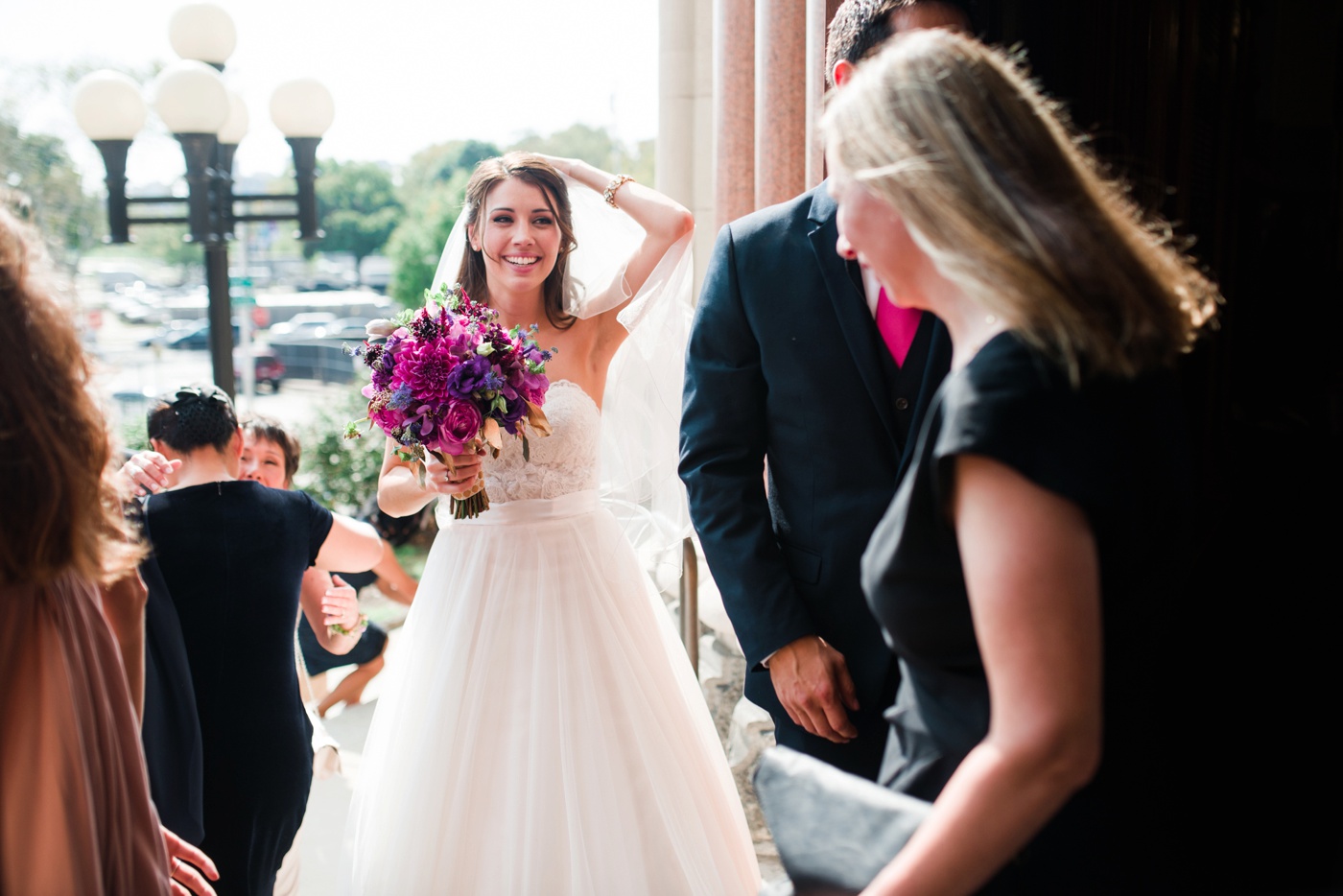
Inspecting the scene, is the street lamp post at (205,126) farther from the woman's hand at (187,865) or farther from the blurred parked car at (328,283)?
the blurred parked car at (328,283)

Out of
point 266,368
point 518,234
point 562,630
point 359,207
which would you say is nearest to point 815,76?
point 518,234

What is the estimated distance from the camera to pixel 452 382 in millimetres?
2830

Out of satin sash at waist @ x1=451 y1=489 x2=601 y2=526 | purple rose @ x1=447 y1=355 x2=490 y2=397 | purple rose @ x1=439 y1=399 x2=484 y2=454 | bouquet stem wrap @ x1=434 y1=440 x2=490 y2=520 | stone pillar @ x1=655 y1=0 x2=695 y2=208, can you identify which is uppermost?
stone pillar @ x1=655 y1=0 x2=695 y2=208

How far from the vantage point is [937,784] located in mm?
1340

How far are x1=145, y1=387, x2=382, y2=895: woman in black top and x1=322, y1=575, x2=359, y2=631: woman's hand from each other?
993 mm

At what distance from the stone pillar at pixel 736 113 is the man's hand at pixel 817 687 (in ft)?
9.75

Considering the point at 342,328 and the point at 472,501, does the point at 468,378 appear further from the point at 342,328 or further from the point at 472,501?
the point at 342,328

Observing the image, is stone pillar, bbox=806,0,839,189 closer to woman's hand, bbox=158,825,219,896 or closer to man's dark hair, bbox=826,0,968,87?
man's dark hair, bbox=826,0,968,87

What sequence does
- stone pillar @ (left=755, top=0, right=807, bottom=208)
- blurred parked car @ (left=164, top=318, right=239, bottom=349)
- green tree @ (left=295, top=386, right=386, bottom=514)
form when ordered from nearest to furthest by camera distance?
stone pillar @ (left=755, top=0, right=807, bottom=208), green tree @ (left=295, top=386, right=386, bottom=514), blurred parked car @ (left=164, top=318, right=239, bottom=349)

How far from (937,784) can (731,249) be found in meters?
1.25

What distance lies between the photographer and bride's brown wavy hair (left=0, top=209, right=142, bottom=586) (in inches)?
55.2

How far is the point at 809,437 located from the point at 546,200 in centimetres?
174

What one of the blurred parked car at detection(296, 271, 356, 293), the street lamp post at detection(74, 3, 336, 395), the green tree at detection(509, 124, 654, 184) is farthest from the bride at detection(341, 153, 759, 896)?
the green tree at detection(509, 124, 654, 184)

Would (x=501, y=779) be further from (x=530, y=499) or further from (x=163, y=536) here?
(x=163, y=536)
